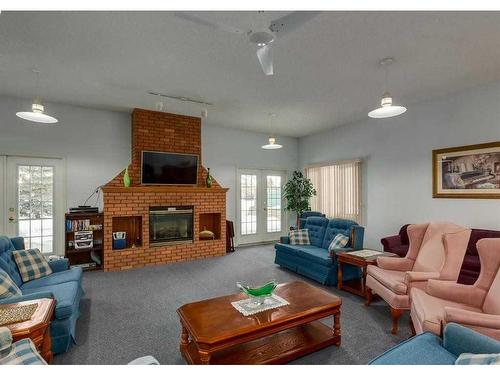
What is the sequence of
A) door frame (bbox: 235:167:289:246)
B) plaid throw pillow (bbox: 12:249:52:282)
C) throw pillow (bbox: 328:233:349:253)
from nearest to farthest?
plaid throw pillow (bbox: 12:249:52:282)
throw pillow (bbox: 328:233:349:253)
door frame (bbox: 235:167:289:246)

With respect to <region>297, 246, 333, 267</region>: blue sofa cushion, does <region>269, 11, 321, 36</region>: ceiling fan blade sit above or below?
above

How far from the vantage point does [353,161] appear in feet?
18.9

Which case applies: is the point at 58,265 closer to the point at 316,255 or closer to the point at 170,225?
the point at 170,225

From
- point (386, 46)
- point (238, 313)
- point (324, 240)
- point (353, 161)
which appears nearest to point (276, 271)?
point (324, 240)

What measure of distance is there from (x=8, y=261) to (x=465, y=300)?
171 inches

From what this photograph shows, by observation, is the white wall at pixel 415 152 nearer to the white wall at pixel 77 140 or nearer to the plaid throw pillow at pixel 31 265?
the white wall at pixel 77 140

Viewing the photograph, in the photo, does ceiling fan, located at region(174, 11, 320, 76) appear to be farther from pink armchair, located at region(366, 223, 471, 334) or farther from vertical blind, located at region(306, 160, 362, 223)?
vertical blind, located at region(306, 160, 362, 223)

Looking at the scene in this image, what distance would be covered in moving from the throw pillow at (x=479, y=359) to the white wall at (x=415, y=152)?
3.39 m

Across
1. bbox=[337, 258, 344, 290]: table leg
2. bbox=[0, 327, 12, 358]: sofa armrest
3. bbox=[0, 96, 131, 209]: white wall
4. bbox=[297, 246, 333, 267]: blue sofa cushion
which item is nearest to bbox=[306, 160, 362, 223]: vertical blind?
bbox=[297, 246, 333, 267]: blue sofa cushion

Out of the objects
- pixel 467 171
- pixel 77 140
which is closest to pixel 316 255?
pixel 467 171

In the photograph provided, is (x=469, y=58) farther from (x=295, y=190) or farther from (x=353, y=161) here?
(x=295, y=190)

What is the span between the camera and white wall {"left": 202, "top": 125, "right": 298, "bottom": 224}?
20.6ft

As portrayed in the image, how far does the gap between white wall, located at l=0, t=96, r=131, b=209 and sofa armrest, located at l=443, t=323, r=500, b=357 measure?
5.39 metres
